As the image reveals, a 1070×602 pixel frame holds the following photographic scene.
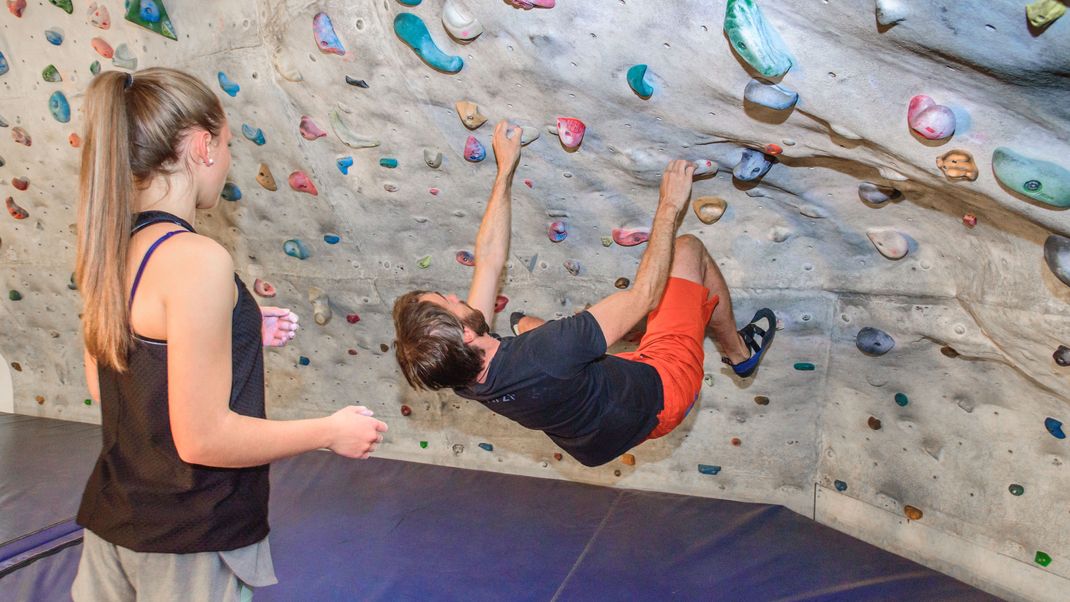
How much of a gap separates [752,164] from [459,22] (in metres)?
0.77

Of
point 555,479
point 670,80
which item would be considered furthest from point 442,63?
point 555,479

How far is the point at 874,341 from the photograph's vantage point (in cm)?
217

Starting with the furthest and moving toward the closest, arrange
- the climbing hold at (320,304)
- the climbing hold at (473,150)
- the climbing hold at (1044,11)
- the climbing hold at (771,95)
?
the climbing hold at (320,304), the climbing hold at (473,150), the climbing hold at (771,95), the climbing hold at (1044,11)

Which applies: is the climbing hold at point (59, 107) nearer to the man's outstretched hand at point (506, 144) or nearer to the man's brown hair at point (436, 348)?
the man's outstretched hand at point (506, 144)

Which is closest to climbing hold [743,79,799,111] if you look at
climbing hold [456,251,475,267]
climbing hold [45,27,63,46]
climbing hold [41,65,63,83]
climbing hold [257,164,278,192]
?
climbing hold [456,251,475,267]

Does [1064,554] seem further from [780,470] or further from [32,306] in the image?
[32,306]

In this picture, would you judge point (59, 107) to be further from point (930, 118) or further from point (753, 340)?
point (930, 118)

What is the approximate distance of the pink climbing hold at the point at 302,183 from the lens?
102 inches

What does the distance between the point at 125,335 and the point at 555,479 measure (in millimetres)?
2062

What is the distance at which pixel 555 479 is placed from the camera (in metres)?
2.96

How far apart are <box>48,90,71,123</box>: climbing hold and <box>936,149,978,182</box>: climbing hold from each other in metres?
2.72

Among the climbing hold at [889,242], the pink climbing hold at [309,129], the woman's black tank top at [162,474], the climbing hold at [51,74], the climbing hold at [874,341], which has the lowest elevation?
the woman's black tank top at [162,474]

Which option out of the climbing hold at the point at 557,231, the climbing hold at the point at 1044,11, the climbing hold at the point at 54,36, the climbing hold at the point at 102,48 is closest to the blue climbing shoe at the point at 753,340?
the climbing hold at the point at 557,231

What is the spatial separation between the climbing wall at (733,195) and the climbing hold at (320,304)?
0.7 inches
